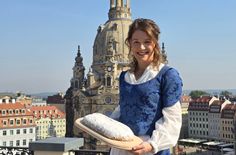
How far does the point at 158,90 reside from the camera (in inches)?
125

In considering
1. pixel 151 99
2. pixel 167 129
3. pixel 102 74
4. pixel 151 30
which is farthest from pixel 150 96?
pixel 102 74

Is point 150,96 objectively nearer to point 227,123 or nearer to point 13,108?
point 13,108

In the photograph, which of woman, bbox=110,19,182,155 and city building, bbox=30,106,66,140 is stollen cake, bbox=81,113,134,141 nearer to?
woman, bbox=110,19,182,155

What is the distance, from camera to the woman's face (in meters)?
3.23

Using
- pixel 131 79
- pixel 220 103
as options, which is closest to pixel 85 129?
pixel 131 79

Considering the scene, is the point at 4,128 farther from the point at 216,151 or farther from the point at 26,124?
the point at 216,151

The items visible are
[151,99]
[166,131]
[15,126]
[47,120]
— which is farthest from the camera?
[47,120]

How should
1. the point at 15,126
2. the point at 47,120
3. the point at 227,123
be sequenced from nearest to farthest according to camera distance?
the point at 15,126
the point at 227,123
the point at 47,120

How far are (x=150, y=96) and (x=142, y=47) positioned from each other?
397mm

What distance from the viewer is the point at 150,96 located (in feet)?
10.3

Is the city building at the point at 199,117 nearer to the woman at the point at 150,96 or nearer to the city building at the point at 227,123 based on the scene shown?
the city building at the point at 227,123

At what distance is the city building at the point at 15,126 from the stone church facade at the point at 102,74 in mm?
6462

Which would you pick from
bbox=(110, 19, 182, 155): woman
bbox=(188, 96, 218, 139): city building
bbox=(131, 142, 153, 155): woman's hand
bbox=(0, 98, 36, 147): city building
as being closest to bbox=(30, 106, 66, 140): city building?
bbox=(188, 96, 218, 139): city building

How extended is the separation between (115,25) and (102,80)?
8.49m
